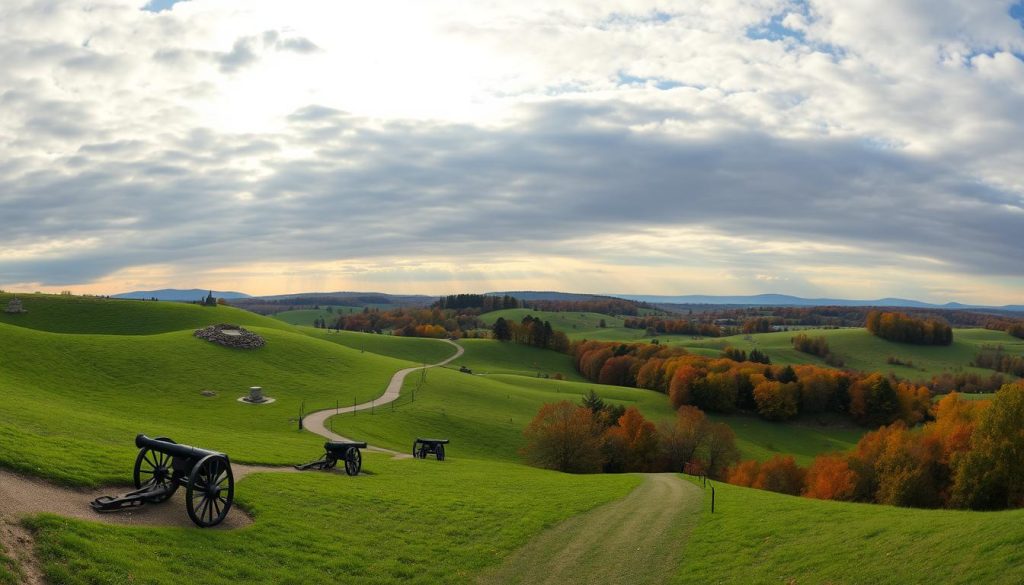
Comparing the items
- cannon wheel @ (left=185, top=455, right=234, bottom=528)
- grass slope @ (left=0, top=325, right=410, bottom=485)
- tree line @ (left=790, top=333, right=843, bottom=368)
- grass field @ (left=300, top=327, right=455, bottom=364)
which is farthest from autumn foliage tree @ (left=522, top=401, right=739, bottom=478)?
tree line @ (left=790, top=333, right=843, bottom=368)

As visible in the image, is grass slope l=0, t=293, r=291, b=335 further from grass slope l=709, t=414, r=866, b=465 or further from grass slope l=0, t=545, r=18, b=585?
grass slope l=0, t=545, r=18, b=585

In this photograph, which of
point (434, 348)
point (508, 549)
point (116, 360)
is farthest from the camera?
point (434, 348)

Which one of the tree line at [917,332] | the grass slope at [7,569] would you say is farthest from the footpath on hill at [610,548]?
the tree line at [917,332]

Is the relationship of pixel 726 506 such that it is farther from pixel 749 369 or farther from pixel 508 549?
pixel 749 369

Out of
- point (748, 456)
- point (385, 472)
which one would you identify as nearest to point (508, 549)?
point (385, 472)

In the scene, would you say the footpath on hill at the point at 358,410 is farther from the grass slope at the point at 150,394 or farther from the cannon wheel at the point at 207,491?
the cannon wheel at the point at 207,491
